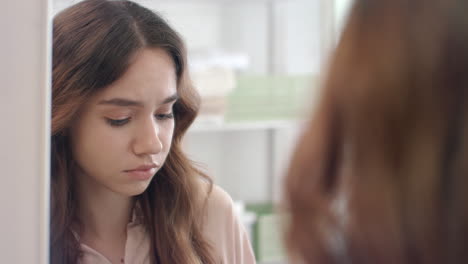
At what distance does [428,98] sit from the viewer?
26cm

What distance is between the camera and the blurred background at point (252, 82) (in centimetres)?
140

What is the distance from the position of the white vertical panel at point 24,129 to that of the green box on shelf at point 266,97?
1011 millimetres

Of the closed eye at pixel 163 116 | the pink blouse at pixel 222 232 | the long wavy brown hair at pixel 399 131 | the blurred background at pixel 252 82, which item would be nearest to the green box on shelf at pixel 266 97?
the blurred background at pixel 252 82

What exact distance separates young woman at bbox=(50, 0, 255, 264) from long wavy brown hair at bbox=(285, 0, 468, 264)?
32 cm

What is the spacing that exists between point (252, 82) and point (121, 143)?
0.89m

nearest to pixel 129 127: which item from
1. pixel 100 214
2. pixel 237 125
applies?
pixel 100 214

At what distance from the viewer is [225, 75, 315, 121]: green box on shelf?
56.6 inches

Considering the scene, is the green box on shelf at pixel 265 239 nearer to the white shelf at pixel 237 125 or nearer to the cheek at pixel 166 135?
→ the white shelf at pixel 237 125

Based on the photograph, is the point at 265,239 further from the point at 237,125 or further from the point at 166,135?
the point at 166,135

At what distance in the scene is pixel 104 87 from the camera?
1.87 ft

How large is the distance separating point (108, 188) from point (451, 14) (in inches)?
18.2

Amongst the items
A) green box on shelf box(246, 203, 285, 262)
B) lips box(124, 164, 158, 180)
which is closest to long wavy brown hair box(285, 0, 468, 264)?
lips box(124, 164, 158, 180)

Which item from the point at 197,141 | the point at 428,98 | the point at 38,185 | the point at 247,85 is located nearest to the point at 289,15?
the point at 247,85

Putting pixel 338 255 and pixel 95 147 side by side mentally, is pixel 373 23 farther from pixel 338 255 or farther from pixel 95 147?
pixel 95 147
